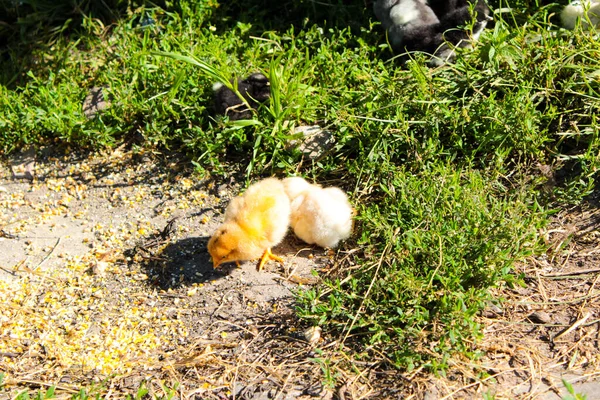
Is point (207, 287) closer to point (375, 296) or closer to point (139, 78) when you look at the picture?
point (375, 296)

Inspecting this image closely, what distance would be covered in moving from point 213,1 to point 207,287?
2.73m

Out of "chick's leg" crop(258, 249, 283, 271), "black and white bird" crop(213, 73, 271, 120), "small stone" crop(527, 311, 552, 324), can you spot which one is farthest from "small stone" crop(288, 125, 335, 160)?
"small stone" crop(527, 311, 552, 324)

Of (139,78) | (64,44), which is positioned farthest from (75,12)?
(139,78)

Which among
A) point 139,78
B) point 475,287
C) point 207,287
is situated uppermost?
point 139,78

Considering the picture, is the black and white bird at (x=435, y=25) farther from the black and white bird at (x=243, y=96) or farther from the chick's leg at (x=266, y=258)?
the chick's leg at (x=266, y=258)

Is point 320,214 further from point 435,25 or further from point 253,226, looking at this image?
point 435,25

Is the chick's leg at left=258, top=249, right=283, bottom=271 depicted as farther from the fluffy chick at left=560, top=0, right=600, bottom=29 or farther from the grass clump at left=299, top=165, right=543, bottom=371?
Result: the fluffy chick at left=560, top=0, right=600, bottom=29

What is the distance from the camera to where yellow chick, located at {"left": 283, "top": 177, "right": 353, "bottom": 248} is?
4.01 metres

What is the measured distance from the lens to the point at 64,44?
5.84 m

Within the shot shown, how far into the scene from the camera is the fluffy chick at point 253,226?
3924 millimetres

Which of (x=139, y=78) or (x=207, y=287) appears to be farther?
(x=139, y=78)

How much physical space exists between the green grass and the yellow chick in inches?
5.1

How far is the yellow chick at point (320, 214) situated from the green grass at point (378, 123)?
5.1 inches

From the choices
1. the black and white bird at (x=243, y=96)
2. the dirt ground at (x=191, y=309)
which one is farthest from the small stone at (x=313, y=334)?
the black and white bird at (x=243, y=96)
